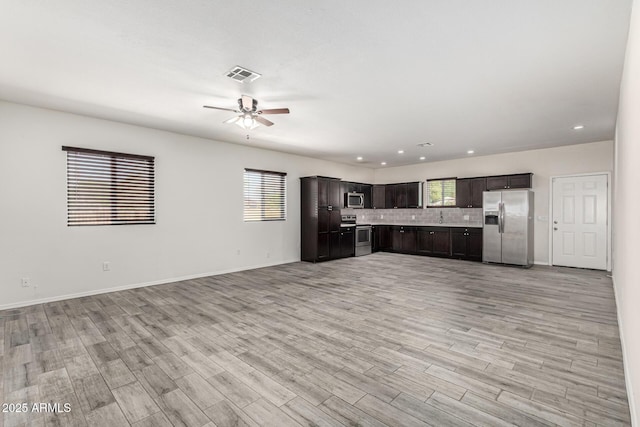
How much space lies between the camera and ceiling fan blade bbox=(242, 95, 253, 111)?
378cm

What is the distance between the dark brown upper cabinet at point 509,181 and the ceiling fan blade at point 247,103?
249 inches

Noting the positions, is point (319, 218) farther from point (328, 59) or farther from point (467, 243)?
point (328, 59)

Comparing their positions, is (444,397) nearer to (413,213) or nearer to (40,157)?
(40,157)

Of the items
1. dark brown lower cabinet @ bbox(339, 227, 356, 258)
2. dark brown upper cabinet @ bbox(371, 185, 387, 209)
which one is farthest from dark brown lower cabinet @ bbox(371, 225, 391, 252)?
dark brown lower cabinet @ bbox(339, 227, 356, 258)

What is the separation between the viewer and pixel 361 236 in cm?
869

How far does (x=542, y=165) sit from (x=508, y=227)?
1661 mm

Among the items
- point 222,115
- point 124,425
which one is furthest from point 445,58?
point 124,425

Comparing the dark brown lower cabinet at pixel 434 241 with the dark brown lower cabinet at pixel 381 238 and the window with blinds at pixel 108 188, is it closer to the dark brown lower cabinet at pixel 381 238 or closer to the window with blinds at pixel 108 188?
the dark brown lower cabinet at pixel 381 238

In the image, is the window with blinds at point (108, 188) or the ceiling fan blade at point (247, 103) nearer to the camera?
the ceiling fan blade at point (247, 103)

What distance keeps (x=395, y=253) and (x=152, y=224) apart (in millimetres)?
6599

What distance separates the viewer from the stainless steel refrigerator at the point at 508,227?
679 cm

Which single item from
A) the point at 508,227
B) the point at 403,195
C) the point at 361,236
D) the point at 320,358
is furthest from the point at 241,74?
the point at 403,195

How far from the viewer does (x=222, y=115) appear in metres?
4.60

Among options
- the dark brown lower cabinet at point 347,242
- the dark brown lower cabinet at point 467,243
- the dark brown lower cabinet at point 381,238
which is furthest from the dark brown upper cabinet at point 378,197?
the dark brown lower cabinet at point 467,243
